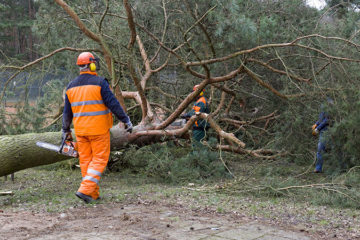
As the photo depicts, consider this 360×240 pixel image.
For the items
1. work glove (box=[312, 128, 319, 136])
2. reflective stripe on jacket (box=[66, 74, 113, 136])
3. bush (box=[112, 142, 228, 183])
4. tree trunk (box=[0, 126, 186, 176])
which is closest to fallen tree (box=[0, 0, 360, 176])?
tree trunk (box=[0, 126, 186, 176])

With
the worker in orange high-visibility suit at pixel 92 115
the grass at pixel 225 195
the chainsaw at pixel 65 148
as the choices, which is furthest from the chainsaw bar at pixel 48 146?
the grass at pixel 225 195

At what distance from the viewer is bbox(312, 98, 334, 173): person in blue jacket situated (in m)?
6.66

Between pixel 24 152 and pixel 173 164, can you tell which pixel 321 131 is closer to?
pixel 173 164

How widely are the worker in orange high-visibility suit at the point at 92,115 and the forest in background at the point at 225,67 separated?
4.66ft

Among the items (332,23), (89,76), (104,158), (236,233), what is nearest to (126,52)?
(89,76)

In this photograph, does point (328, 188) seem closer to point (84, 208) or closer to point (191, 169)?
point (191, 169)

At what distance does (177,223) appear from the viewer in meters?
4.04

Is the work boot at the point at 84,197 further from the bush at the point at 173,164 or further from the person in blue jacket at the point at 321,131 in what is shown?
the person in blue jacket at the point at 321,131

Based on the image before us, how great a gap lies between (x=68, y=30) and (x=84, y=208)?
4536 millimetres

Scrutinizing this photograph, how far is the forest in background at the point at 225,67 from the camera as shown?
619cm

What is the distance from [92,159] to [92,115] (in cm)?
55

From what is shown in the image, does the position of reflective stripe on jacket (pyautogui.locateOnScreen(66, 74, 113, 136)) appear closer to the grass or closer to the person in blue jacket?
the grass

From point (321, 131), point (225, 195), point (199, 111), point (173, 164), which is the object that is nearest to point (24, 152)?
point (173, 164)

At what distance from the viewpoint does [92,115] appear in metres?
5.15
